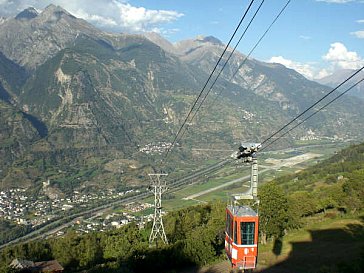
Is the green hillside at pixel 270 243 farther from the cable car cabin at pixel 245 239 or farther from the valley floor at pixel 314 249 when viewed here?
the cable car cabin at pixel 245 239

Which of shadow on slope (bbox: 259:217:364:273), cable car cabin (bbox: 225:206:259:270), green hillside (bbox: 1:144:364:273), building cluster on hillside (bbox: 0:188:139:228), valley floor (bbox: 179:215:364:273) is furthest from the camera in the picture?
building cluster on hillside (bbox: 0:188:139:228)

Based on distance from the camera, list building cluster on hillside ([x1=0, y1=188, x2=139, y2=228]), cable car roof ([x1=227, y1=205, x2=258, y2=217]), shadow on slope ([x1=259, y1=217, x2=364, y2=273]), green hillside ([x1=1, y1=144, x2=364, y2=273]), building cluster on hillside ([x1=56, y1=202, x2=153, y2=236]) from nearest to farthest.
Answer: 1. cable car roof ([x1=227, y1=205, x2=258, y2=217])
2. shadow on slope ([x1=259, y1=217, x2=364, y2=273])
3. green hillside ([x1=1, y1=144, x2=364, y2=273])
4. building cluster on hillside ([x1=56, y1=202, x2=153, y2=236])
5. building cluster on hillside ([x1=0, y1=188, x2=139, y2=228])

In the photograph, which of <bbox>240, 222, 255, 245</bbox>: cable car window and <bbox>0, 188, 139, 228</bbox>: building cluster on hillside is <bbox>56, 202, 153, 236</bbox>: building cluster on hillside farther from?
<bbox>240, 222, 255, 245</bbox>: cable car window

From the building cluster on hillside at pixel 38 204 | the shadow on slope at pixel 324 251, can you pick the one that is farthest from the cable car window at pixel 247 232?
the building cluster on hillside at pixel 38 204

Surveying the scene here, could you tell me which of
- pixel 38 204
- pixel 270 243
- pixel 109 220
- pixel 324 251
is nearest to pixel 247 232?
pixel 324 251

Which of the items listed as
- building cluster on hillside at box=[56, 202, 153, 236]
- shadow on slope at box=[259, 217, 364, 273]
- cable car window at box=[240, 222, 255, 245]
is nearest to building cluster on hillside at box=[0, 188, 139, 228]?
building cluster on hillside at box=[56, 202, 153, 236]

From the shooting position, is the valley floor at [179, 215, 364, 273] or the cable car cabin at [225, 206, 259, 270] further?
the valley floor at [179, 215, 364, 273]
